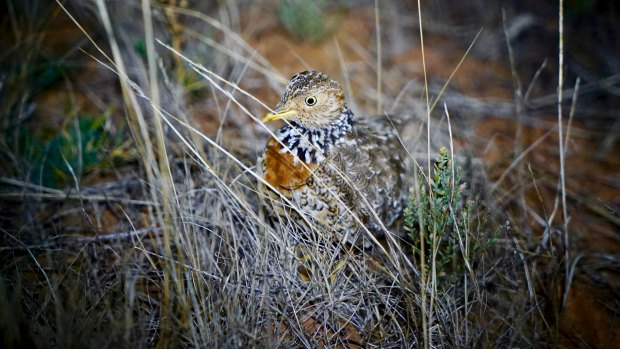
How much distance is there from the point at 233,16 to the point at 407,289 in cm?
347

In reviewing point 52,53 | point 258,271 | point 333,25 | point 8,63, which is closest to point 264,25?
point 333,25

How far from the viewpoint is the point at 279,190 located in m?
2.66

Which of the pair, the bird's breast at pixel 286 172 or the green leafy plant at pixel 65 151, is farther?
the green leafy plant at pixel 65 151

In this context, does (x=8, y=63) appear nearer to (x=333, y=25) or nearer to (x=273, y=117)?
(x=273, y=117)

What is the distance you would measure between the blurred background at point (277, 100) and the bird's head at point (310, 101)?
0.57 metres

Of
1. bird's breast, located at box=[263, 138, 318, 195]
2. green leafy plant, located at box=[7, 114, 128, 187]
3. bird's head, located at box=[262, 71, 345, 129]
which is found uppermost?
bird's head, located at box=[262, 71, 345, 129]

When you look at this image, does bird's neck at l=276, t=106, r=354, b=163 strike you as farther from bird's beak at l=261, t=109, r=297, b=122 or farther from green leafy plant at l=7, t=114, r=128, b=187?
green leafy plant at l=7, t=114, r=128, b=187

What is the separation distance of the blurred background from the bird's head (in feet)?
1.87

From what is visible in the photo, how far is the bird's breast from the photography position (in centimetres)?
263

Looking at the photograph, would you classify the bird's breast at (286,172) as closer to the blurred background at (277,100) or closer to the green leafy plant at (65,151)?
the blurred background at (277,100)

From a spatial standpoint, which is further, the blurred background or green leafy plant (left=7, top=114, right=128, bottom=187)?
green leafy plant (left=7, top=114, right=128, bottom=187)

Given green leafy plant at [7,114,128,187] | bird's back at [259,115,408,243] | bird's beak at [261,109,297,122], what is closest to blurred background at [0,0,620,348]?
green leafy plant at [7,114,128,187]

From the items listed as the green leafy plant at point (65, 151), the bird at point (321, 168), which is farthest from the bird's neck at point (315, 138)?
the green leafy plant at point (65, 151)

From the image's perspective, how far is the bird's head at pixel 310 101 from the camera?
2621mm
